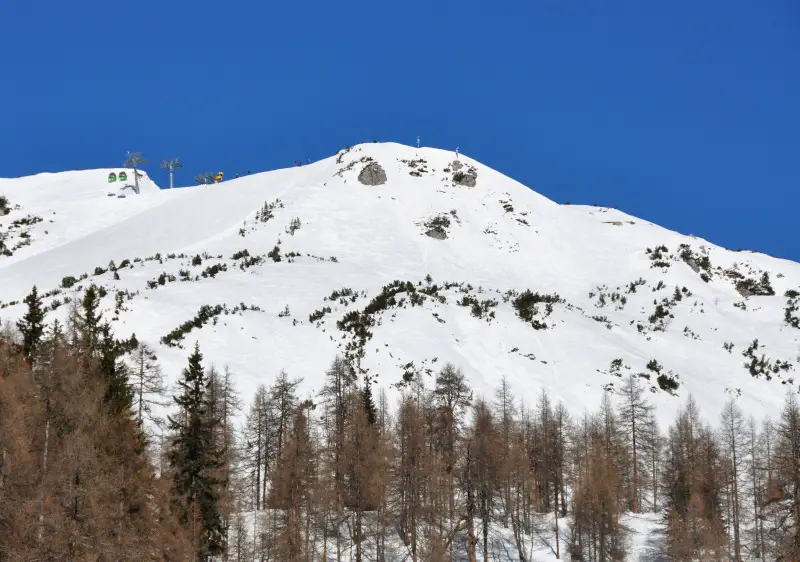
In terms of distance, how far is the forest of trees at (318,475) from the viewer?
27172mm

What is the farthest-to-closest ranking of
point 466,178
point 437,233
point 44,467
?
point 466,178, point 437,233, point 44,467

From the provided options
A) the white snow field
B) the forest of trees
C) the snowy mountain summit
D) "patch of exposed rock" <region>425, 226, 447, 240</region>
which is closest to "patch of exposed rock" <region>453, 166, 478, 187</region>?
the white snow field

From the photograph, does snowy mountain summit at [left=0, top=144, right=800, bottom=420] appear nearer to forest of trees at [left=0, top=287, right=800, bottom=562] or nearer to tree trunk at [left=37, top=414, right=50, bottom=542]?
forest of trees at [left=0, top=287, right=800, bottom=562]

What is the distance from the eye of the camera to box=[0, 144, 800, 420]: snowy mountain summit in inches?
3354

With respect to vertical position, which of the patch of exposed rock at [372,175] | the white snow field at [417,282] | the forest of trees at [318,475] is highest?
the patch of exposed rock at [372,175]

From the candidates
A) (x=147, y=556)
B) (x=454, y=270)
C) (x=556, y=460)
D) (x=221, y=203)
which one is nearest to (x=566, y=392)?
(x=556, y=460)

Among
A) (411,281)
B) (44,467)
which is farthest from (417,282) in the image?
(44,467)

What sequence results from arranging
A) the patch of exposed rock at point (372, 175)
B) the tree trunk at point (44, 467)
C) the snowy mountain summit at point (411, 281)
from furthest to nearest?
1. the patch of exposed rock at point (372, 175)
2. the snowy mountain summit at point (411, 281)
3. the tree trunk at point (44, 467)

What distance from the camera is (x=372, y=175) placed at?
15788 centimetres

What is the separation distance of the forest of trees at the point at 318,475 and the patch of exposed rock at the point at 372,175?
81347mm

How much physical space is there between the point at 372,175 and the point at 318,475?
4354 inches

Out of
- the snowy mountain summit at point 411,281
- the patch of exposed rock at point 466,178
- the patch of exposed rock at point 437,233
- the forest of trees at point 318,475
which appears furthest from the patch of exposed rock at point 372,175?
the forest of trees at point 318,475

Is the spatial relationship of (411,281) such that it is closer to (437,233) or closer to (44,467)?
(437,233)

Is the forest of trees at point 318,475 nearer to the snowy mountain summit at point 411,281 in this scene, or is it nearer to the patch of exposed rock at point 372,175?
the snowy mountain summit at point 411,281
